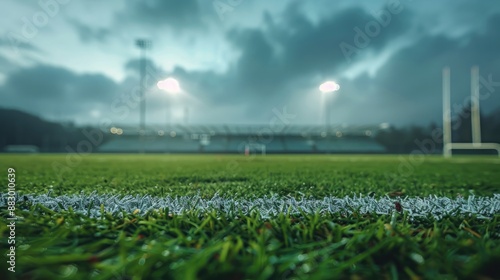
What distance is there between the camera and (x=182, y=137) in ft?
129

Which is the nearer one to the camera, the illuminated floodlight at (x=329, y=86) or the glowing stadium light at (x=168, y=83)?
the illuminated floodlight at (x=329, y=86)

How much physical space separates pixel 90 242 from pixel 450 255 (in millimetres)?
989

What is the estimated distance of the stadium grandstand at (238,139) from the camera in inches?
1380

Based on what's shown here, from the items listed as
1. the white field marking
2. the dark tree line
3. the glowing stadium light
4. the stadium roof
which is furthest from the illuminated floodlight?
the dark tree line

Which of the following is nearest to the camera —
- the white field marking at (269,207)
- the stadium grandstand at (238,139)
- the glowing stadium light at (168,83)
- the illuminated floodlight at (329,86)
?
the white field marking at (269,207)

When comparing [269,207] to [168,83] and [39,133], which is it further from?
[39,133]

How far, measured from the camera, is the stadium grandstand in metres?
35.1

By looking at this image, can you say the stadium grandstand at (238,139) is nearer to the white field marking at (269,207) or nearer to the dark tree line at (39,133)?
the dark tree line at (39,133)

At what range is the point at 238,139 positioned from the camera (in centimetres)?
3850

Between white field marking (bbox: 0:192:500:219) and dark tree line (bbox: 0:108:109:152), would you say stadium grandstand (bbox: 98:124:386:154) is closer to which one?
dark tree line (bbox: 0:108:109:152)

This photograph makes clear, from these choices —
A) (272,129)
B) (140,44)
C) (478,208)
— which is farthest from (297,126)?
(478,208)

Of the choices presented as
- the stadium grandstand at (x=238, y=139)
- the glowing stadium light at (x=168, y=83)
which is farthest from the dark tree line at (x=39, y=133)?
the glowing stadium light at (x=168, y=83)

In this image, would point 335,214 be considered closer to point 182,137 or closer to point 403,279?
point 403,279

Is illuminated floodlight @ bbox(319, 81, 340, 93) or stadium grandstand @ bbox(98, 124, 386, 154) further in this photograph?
stadium grandstand @ bbox(98, 124, 386, 154)
